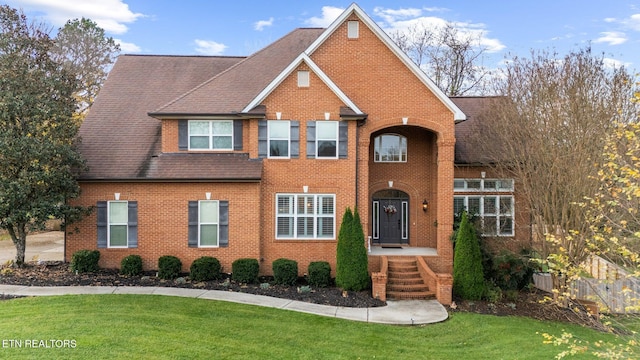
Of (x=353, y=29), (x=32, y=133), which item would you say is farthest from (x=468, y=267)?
(x=32, y=133)

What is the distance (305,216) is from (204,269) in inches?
161

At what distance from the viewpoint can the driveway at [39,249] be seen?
59.1 feet

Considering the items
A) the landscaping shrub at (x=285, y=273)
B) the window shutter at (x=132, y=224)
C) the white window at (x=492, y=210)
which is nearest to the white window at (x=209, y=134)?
the window shutter at (x=132, y=224)

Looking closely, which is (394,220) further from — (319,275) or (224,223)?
(224,223)

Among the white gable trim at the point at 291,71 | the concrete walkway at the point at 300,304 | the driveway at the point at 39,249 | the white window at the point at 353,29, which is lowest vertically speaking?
the concrete walkway at the point at 300,304

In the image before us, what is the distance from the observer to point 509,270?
14938 millimetres

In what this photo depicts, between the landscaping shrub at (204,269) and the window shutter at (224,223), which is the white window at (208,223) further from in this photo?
the landscaping shrub at (204,269)

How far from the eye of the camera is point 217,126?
53.1 feet

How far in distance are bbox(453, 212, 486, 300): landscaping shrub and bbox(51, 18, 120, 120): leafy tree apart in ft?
100

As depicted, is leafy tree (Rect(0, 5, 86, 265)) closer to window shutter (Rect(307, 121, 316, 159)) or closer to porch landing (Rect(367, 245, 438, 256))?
window shutter (Rect(307, 121, 316, 159))

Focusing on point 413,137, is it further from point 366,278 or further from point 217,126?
point 217,126

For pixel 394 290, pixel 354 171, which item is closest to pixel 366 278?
pixel 394 290

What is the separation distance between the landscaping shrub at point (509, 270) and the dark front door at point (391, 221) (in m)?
4.35

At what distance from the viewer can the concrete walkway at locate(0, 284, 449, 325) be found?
38.9ft
